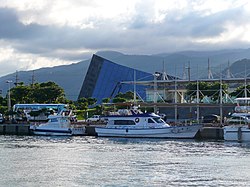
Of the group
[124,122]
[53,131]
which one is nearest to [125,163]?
[124,122]

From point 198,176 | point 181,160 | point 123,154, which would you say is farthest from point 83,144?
point 198,176

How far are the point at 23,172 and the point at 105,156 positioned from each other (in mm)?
8138

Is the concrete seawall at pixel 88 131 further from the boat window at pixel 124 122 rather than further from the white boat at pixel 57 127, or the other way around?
the boat window at pixel 124 122

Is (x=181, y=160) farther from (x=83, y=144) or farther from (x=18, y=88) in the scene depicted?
(x=18, y=88)

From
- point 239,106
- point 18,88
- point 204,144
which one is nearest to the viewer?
point 204,144

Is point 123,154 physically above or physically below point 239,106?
below

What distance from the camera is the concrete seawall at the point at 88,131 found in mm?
52875

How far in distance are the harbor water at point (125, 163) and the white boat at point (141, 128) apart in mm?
4162

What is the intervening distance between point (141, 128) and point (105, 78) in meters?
54.4

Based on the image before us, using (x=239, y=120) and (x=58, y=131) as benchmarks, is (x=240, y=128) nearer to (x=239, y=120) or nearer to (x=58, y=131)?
(x=239, y=120)

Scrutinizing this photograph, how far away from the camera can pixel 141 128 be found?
180 ft

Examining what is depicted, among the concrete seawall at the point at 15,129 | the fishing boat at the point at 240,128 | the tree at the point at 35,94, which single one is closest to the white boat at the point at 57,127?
the concrete seawall at the point at 15,129

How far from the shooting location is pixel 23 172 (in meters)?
31.4

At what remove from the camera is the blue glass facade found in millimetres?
108125
